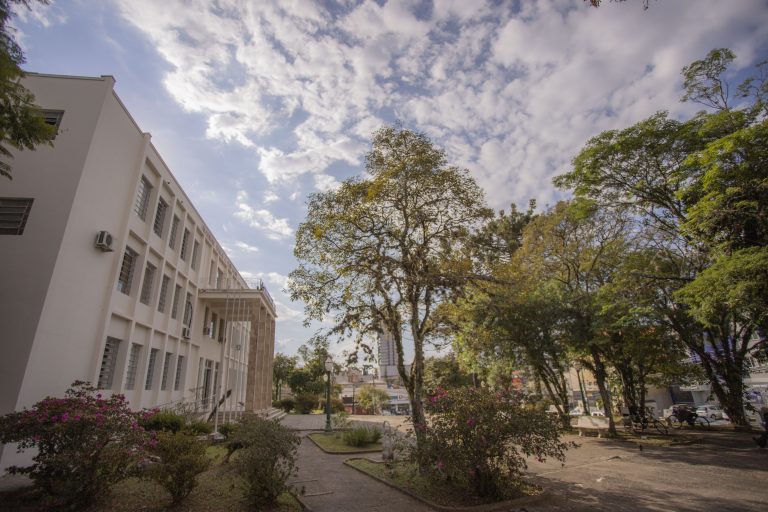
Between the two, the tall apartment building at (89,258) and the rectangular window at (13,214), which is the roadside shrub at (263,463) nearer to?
the tall apartment building at (89,258)

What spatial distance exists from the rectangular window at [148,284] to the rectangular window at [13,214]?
4.92 metres

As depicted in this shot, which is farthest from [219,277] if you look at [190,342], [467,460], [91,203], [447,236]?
[467,460]

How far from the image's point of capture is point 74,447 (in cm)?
623

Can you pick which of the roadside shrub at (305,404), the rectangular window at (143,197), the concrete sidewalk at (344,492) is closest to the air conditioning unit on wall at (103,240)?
the rectangular window at (143,197)

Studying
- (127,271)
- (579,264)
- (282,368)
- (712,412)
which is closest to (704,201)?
(579,264)

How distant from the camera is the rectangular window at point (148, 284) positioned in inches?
610

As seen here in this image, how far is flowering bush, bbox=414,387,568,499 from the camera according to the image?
7.21 metres

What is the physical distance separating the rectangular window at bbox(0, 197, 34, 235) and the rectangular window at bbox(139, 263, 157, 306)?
492 centimetres

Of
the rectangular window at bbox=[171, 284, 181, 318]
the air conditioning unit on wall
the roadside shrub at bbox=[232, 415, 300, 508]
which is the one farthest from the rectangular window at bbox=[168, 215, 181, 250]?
the roadside shrub at bbox=[232, 415, 300, 508]

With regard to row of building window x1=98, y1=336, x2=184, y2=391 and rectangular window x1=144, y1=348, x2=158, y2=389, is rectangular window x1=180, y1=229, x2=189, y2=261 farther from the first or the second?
rectangular window x1=144, y1=348, x2=158, y2=389

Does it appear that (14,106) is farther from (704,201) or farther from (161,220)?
(704,201)

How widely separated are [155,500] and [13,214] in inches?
375

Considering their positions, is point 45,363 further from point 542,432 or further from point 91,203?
point 542,432

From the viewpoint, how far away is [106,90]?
40.8ft
